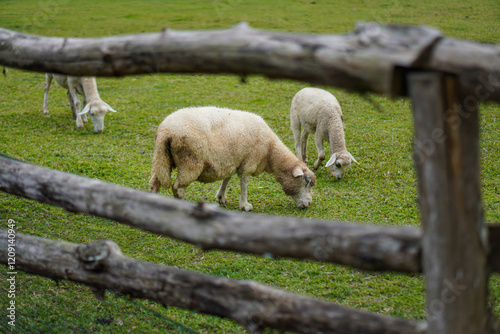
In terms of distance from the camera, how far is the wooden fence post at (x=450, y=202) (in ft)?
6.84

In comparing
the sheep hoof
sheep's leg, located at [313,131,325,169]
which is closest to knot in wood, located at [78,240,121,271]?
the sheep hoof

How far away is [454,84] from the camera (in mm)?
2082

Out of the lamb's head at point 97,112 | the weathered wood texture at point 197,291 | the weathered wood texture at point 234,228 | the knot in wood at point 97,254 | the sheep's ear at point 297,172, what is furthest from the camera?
the lamb's head at point 97,112

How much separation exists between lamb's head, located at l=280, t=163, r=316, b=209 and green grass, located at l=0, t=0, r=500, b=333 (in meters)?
0.15

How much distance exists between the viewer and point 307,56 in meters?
2.19

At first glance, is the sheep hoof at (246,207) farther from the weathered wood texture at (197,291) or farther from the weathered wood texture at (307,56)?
the weathered wood texture at (307,56)

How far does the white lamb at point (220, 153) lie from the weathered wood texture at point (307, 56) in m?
3.48

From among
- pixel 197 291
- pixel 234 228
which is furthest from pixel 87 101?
pixel 234 228

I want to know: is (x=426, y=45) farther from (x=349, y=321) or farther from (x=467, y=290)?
(x=349, y=321)

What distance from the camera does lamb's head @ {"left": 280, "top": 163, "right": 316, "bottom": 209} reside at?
728 cm

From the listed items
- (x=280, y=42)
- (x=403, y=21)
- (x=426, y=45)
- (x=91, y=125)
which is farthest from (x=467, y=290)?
(x=403, y=21)

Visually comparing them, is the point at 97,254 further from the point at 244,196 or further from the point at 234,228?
the point at 244,196

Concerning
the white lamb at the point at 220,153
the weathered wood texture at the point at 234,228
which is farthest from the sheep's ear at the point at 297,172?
the weathered wood texture at the point at 234,228

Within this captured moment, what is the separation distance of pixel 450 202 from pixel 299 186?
16.9 feet
